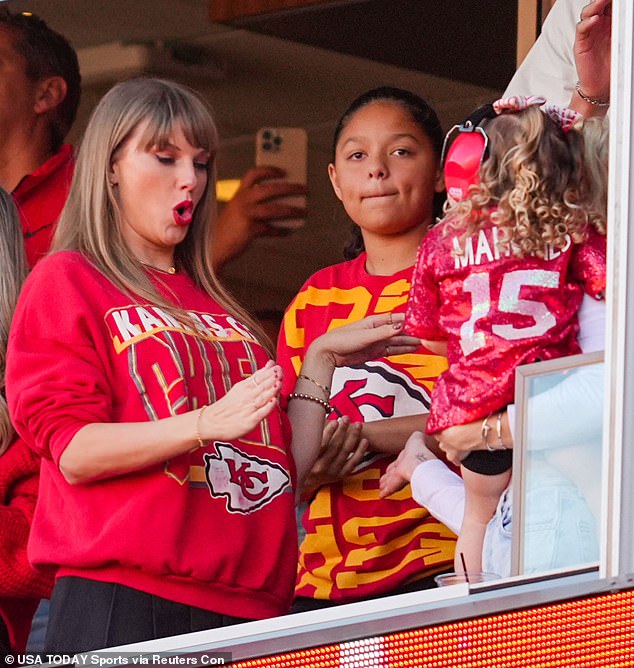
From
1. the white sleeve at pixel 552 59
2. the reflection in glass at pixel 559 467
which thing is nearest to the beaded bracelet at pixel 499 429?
the reflection in glass at pixel 559 467

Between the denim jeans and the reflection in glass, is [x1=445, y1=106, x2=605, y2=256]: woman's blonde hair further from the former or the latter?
the denim jeans

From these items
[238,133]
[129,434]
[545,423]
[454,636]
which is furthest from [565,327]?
[238,133]

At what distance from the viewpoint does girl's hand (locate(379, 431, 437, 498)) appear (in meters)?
3.16

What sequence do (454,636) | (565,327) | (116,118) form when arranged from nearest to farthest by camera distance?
(454,636), (565,327), (116,118)

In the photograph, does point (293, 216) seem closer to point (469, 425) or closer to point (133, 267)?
point (133, 267)

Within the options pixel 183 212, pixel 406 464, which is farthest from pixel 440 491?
pixel 183 212

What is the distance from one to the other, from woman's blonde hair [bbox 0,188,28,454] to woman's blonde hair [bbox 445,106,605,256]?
1112mm

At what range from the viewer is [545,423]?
8.76ft

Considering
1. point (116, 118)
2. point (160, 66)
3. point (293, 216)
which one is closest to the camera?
point (116, 118)

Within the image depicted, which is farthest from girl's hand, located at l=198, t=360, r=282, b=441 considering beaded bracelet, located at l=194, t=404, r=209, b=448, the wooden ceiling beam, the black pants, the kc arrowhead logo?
the wooden ceiling beam

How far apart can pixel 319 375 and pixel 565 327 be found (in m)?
0.63

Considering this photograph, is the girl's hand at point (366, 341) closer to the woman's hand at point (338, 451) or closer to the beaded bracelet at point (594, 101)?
the woman's hand at point (338, 451)

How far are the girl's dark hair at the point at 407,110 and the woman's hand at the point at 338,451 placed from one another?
471 millimetres

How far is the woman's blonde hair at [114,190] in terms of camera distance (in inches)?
123
